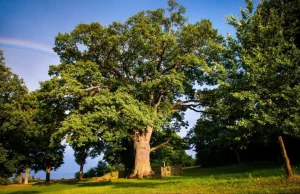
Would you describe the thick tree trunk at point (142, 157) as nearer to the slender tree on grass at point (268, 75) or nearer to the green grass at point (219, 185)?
the green grass at point (219, 185)

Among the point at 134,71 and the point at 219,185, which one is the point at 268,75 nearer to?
the point at 219,185

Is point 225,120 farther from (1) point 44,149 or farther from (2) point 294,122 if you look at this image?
(1) point 44,149

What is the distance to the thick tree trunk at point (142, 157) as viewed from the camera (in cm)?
3344

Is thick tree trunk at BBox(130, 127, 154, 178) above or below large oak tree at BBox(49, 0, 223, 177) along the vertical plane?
below

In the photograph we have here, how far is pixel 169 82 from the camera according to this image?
3147cm

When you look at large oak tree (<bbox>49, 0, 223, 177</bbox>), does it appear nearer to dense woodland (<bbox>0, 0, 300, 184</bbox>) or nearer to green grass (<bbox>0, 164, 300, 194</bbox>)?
dense woodland (<bbox>0, 0, 300, 184</bbox>)

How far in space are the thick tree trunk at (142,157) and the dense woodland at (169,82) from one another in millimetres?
128

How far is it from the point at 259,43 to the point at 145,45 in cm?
1601

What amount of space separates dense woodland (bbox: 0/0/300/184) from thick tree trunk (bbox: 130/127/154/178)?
0.42 ft

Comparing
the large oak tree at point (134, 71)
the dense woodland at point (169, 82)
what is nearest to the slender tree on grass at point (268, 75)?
the dense woodland at point (169, 82)

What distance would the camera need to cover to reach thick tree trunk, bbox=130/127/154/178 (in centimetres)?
3344

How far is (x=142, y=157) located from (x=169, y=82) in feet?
34.2

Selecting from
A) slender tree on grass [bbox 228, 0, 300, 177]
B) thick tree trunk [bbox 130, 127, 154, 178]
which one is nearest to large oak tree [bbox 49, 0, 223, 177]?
thick tree trunk [bbox 130, 127, 154, 178]

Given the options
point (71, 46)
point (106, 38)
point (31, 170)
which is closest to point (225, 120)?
point (106, 38)
